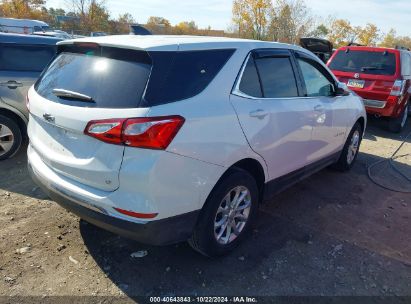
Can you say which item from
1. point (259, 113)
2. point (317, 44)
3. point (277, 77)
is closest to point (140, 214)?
point (259, 113)

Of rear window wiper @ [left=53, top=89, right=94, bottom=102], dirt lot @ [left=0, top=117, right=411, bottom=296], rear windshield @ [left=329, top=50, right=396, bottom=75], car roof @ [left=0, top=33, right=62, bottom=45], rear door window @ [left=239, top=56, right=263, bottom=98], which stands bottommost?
dirt lot @ [left=0, top=117, right=411, bottom=296]

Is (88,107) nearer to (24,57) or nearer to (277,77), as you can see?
(277,77)

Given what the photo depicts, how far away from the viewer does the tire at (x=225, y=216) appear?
2924mm

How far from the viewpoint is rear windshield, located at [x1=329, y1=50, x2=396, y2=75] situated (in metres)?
8.34

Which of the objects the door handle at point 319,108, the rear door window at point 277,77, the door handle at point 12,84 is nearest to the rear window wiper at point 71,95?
the rear door window at point 277,77

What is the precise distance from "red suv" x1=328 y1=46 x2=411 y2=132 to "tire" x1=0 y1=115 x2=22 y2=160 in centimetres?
688

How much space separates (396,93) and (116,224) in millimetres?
7390

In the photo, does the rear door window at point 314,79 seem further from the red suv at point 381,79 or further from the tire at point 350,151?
the red suv at point 381,79

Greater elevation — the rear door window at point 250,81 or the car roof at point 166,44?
the car roof at point 166,44

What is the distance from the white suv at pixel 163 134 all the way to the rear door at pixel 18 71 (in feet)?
7.56

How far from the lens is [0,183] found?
15.0ft

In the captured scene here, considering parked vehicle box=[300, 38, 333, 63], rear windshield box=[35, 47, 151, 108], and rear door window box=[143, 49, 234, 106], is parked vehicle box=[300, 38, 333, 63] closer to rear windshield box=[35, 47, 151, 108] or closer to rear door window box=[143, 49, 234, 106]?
rear door window box=[143, 49, 234, 106]

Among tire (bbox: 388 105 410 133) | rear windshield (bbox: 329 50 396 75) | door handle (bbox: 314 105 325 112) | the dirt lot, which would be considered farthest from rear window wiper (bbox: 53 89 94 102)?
tire (bbox: 388 105 410 133)

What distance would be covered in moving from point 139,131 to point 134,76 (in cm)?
41
